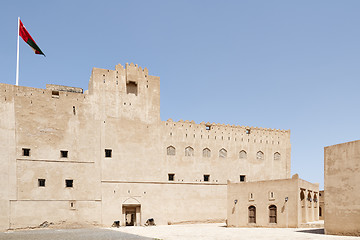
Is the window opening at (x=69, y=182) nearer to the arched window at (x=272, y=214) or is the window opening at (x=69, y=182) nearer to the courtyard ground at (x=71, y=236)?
the courtyard ground at (x=71, y=236)

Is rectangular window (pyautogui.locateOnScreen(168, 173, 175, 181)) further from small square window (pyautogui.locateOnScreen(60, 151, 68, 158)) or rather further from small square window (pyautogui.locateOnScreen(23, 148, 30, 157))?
small square window (pyautogui.locateOnScreen(23, 148, 30, 157))

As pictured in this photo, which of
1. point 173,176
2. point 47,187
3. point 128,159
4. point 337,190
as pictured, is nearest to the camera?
point 337,190

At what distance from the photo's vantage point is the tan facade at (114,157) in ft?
90.2

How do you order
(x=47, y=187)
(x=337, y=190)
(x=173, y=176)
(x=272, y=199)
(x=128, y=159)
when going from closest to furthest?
1. (x=337, y=190)
2. (x=272, y=199)
3. (x=47, y=187)
4. (x=128, y=159)
5. (x=173, y=176)

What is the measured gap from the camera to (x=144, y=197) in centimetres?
3144

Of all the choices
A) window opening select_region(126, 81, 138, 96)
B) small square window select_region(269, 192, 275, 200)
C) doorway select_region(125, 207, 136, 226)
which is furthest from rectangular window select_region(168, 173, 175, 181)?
small square window select_region(269, 192, 275, 200)

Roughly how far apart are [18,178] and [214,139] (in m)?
17.7

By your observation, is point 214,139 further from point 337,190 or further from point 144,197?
point 337,190

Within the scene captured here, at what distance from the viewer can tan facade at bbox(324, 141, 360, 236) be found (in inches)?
715

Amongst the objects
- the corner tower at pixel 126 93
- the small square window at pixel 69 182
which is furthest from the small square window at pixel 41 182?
the corner tower at pixel 126 93

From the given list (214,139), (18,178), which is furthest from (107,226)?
(214,139)

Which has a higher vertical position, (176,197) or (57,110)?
(57,110)

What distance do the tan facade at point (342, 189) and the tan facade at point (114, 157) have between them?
15836 mm

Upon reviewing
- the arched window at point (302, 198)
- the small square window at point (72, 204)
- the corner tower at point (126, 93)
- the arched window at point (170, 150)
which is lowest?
the small square window at point (72, 204)
